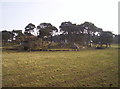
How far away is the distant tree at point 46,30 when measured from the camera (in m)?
61.1

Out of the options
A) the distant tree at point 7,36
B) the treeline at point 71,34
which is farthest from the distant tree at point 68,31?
the distant tree at point 7,36

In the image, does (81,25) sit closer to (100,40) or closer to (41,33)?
(100,40)

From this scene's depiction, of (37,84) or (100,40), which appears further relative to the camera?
(100,40)

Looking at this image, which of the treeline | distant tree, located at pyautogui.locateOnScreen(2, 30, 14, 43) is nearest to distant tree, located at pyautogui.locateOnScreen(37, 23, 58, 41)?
the treeline

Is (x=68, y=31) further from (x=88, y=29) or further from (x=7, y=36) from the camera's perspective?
(x=7, y=36)

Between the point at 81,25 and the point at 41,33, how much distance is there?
23.9 meters

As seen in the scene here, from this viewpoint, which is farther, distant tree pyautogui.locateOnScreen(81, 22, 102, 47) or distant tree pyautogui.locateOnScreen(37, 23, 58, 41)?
distant tree pyautogui.locateOnScreen(81, 22, 102, 47)

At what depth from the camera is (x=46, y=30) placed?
202ft

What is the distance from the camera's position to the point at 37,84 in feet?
29.1

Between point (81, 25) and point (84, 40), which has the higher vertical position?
point (81, 25)

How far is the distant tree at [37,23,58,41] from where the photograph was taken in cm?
6107

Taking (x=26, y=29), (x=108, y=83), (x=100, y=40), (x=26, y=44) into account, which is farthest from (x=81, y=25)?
(x=108, y=83)

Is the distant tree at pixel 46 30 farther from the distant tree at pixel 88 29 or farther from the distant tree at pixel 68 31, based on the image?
the distant tree at pixel 88 29

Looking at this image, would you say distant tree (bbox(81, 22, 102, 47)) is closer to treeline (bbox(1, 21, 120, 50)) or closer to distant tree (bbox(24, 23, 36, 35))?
treeline (bbox(1, 21, 120, 50))
